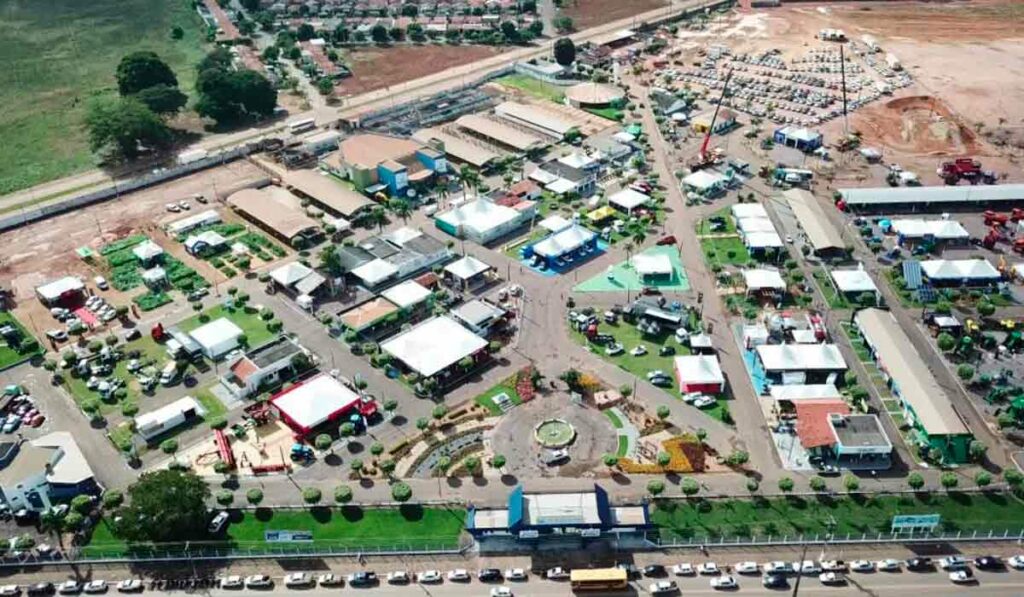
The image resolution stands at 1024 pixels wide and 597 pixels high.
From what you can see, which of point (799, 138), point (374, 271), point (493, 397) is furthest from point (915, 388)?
point (799, 138)

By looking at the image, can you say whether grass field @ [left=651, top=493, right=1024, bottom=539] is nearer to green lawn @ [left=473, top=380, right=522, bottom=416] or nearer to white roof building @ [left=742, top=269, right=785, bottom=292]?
green lawn @ [left=473, top=380, right=522, bottom=416]

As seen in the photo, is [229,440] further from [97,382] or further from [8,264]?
[8,264]

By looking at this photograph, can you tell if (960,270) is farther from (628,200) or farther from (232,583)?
(232,583)

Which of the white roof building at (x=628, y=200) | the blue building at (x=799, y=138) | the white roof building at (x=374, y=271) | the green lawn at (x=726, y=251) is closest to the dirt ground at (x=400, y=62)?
the white roof building at (x=628, y=200)

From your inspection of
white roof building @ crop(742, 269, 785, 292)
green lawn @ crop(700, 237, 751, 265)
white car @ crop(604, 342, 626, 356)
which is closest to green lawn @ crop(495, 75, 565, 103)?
green lawn @ crop(700, 237, 751, 265)

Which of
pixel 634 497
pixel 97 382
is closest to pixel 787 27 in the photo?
pixel 634 497

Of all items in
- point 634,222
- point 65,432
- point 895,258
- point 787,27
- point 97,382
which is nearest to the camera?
point 65,432

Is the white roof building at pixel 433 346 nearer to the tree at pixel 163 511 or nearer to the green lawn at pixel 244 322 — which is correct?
the green lawn at pixel 244 322
